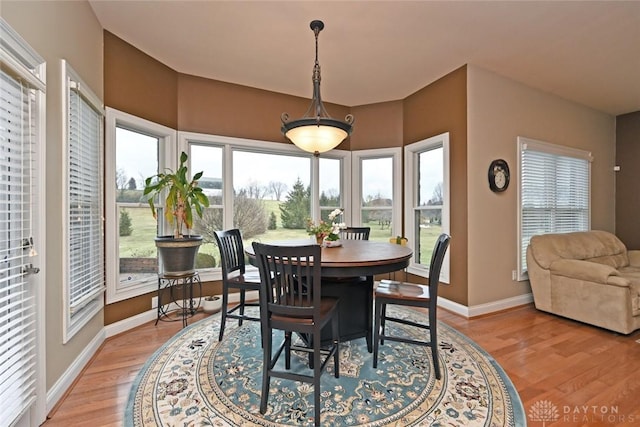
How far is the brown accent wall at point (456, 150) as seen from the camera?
3373 millimetres

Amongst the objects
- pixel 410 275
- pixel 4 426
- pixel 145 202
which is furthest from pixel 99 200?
pixel 410 275

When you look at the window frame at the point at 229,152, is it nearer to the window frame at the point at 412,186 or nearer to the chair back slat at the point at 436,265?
the window frame at the point at 412,186

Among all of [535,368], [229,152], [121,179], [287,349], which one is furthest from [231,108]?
[535,368]

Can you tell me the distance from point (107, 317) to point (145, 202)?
1211 millimetres

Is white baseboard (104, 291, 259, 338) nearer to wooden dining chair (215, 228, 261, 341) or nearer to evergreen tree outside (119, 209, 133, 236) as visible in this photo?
evergreen tree outside (119, 209, 133, 236)

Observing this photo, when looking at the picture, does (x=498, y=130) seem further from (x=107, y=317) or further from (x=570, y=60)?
(x=107, y=317)

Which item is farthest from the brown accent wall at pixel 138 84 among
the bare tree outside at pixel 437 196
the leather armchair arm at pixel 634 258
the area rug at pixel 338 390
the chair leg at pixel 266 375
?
the leather armchair arm at pixel 634 258

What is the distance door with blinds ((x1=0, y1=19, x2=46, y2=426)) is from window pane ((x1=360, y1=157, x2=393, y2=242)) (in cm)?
373

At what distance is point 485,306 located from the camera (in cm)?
345

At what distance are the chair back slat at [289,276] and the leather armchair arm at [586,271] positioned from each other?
3107 millimetres

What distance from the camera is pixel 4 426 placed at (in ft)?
4.57

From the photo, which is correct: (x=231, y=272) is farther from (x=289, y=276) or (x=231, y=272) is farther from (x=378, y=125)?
(x=378, y=125)

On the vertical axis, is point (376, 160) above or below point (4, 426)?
above

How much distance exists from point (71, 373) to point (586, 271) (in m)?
4.70
